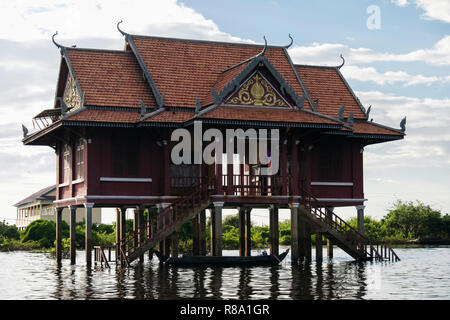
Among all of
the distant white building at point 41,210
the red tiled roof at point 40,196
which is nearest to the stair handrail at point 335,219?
the distant white building at point 41,210

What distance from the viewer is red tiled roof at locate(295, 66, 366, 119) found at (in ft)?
127

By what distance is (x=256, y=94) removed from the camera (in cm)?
3412

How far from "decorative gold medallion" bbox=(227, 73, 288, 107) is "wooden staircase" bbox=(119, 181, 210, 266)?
3.84m

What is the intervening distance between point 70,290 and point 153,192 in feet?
33.5

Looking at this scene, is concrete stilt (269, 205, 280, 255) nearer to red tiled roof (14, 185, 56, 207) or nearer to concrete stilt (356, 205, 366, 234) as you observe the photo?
concrete stilt (356, 205, 366, 234)

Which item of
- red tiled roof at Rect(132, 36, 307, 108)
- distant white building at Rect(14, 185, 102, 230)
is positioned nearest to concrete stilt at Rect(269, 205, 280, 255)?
red tiled roof at Rect(132, 36, 307, 108)

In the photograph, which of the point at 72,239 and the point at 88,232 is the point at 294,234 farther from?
the point at 72,239

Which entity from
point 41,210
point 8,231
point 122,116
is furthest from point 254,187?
point 41,210

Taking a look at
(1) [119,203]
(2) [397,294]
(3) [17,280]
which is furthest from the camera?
(1) [119,203]

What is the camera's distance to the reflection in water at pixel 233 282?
23281 mm

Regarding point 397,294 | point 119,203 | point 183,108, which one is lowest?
point 397,294
